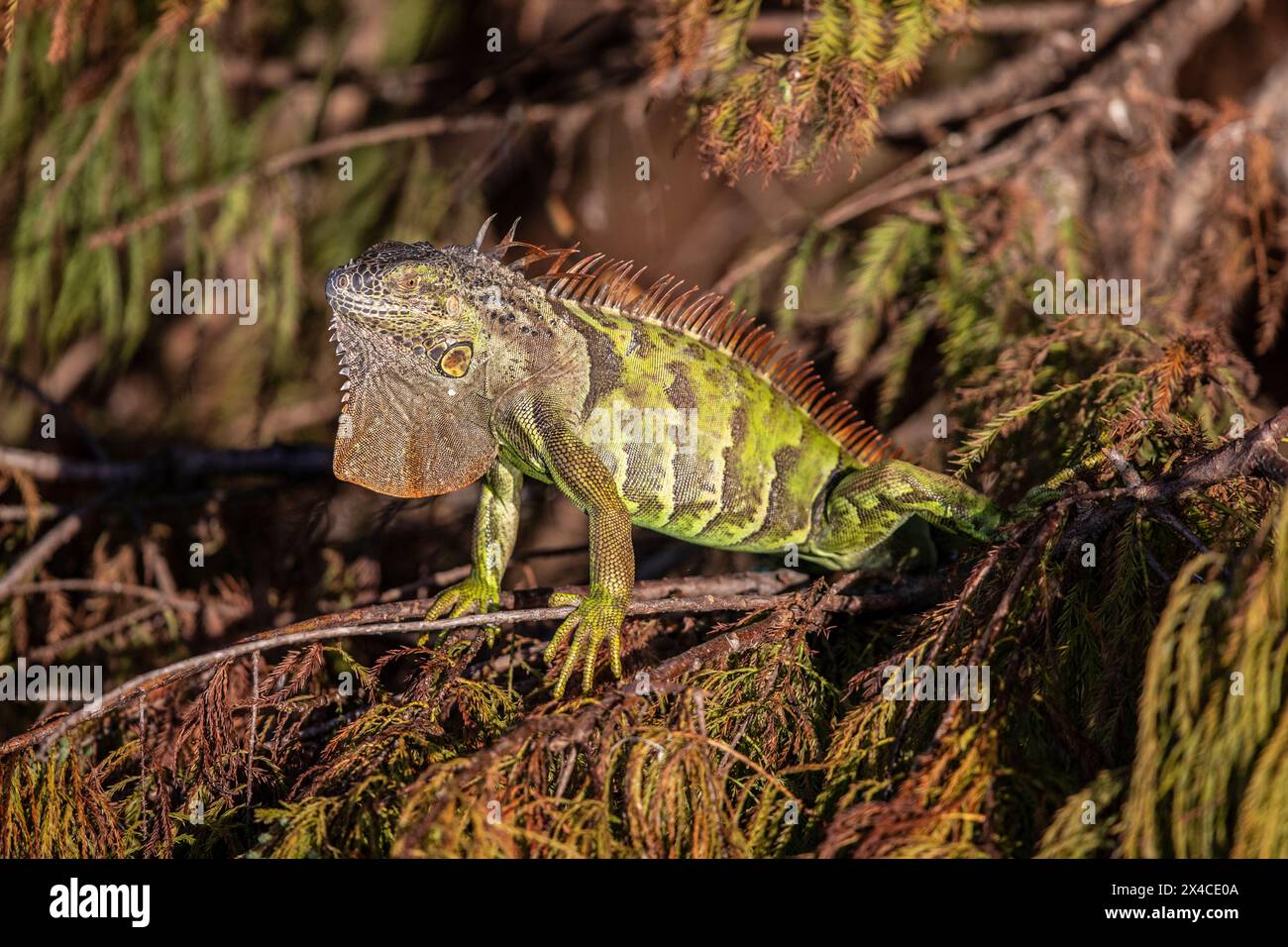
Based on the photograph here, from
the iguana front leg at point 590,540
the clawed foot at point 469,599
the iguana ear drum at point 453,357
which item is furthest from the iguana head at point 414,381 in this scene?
the clawed foot at point 469,599

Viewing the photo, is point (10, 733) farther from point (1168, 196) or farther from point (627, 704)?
point (1168, 196)

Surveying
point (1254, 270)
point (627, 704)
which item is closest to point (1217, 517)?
point (627, 704)

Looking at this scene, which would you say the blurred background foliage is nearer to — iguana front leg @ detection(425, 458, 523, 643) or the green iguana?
iguana front leg @ detection(425, 458, 523, 643)

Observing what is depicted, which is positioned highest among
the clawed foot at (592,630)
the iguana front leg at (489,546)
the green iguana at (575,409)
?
the green iguana at (575,409)

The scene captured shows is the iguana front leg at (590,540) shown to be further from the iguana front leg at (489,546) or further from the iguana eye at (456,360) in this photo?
the iguana front leg at (489,546)

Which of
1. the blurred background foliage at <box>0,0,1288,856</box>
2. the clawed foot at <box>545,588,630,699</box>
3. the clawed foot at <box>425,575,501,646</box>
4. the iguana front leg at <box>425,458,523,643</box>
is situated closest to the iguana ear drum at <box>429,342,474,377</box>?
the iguana front leg at <box>425,458,523,643</box>

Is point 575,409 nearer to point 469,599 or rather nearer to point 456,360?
point 456,360
